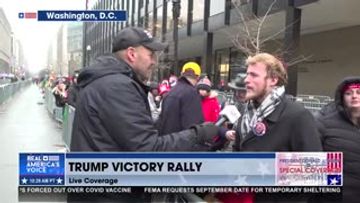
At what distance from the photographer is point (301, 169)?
9.78ft

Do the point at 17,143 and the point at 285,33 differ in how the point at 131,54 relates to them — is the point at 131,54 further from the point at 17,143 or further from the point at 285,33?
the point at 285,33

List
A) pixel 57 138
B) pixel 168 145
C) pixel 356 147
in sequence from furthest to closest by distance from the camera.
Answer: pixel 57 138 < pixel 356 147 < pixel 168 145

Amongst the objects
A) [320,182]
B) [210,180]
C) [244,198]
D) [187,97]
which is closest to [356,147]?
[320,182]

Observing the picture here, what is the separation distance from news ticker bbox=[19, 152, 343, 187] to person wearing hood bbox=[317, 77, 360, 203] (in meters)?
0.74

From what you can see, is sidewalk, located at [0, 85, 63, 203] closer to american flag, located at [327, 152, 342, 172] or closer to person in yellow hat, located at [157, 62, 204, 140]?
person in yellow hat, located at [157, 62, 204, 140]

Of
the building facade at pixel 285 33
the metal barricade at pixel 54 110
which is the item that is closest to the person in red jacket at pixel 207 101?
the metal barricade at pixel 54 110

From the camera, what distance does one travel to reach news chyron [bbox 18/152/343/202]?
2.89 meters

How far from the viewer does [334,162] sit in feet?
10.7

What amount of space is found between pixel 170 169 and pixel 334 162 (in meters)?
0.99

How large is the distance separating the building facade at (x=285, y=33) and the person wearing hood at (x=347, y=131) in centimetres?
1866

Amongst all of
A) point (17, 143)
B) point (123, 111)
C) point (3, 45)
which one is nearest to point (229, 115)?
point (123, 111)

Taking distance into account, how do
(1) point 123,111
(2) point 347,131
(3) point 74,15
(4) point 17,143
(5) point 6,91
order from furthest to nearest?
(5) point 6,91, (4) point 17,143, (3) point 74,15, (2) point 347,131, (1) point 123,111

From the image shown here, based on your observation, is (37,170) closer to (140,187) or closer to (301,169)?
(140,187)

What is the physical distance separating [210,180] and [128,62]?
0.75 metres
